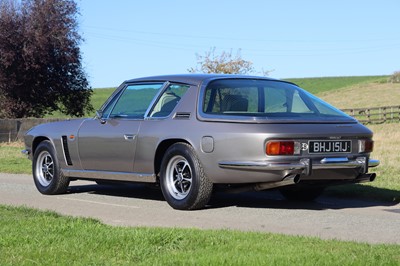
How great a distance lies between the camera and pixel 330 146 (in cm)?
861

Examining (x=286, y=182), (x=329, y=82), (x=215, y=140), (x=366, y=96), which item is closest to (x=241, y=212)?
(x=286, y=182)

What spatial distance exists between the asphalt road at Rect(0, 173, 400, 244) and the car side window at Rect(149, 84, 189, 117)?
→ 1.16m

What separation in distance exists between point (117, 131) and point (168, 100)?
0.80 meters

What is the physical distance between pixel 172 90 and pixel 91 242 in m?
3.86

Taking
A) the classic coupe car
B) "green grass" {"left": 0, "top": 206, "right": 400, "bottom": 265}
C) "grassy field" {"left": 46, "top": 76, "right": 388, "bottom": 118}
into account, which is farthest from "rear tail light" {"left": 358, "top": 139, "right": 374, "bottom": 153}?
"grassy field" {"left": 46, "top": 76, "right": 388, "bottom": 118}

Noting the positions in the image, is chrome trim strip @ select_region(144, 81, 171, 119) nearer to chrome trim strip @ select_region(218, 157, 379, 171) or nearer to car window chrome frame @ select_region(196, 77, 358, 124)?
car window chrome frame @ select_region(196, 77, 358, 124)

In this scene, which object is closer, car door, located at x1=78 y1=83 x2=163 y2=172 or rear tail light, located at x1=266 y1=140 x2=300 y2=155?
rear tail light, located at x1=266 y1=140 x2=300 y2=155

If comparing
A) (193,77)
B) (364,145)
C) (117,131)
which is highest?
(193,77)

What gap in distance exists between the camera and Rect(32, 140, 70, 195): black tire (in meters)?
10.9

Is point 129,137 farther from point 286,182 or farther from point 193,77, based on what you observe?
point 286,182

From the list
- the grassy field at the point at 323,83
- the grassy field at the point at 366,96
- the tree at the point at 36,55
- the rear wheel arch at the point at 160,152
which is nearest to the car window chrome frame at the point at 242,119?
the rear wheel arch at the point at 160,152

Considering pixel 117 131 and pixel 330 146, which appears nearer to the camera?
pixel 330 146

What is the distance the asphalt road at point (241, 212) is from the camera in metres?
7.49

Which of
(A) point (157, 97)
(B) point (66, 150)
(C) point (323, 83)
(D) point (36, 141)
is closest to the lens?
(A) point (157, 97)
